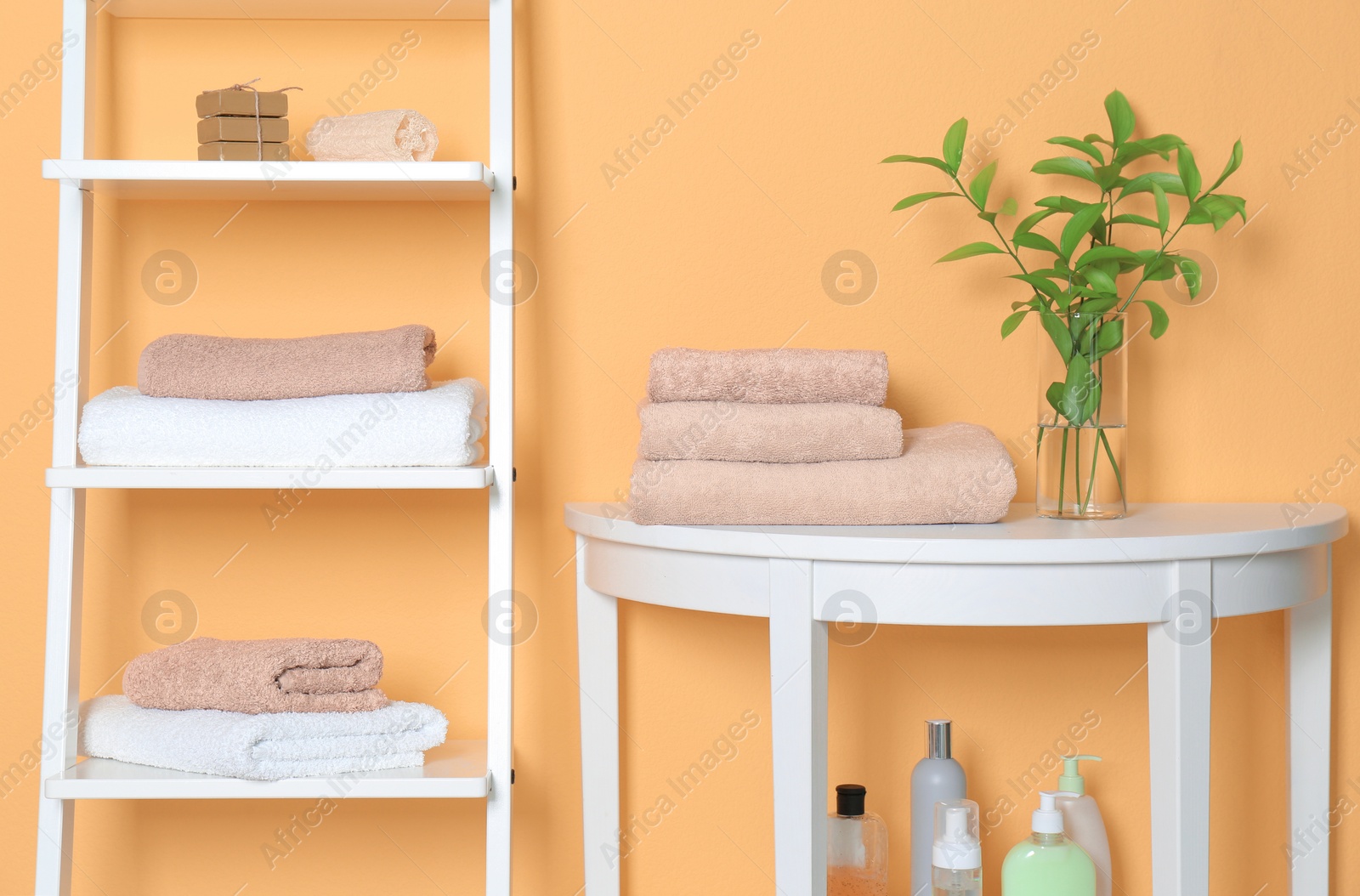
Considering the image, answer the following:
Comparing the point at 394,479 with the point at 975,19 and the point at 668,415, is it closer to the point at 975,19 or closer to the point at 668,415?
the point at 668,415

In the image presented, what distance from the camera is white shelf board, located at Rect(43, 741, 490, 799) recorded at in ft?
3.49

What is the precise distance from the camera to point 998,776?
52.7 inches

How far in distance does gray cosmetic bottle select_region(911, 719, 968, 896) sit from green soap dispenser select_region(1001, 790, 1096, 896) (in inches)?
3.7

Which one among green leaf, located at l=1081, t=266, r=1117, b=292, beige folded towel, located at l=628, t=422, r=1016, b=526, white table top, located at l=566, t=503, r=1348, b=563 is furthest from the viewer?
green leaf, located at l=1081, t=266, r=1117, b=292

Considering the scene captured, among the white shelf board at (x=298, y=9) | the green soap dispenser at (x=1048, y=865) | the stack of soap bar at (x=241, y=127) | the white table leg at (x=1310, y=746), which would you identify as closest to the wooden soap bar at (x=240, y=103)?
the stack of soap bar at (x=241, y=127)

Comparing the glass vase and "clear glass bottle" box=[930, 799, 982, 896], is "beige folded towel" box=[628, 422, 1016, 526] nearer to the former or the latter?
the glass vase

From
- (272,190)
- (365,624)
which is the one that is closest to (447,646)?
(365,624)

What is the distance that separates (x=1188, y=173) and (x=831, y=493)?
1.66 feet

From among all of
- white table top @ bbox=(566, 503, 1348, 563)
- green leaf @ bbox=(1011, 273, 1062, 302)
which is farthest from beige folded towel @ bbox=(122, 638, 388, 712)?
green leaf @ bbox=(1011, 273, 1062, 302)

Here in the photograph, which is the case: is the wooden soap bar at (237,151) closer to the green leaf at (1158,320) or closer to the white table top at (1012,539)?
the white table top at (1012,539)

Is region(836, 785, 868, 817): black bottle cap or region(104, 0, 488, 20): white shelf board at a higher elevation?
region(104, 0, 488, 20): white shelf board

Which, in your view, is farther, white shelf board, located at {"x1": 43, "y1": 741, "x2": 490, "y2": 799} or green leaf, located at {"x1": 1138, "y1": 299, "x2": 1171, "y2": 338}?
green leaf, located at {"x1": 1138, "y1": 299, "x2": 1171, "y2": 338}

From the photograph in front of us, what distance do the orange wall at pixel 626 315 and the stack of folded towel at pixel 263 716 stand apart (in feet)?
A: 0.54

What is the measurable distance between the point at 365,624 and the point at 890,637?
1.99 ft
